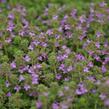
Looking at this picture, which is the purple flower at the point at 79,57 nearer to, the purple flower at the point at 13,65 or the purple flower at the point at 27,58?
the purple flower at the point at 27,58

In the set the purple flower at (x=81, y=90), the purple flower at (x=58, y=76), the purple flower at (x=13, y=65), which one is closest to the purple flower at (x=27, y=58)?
the purple flower at (x=13, y=65)

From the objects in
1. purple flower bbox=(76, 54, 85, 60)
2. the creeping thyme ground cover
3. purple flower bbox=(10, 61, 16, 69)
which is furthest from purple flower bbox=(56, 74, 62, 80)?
purple flower bbox=(10, 61, 16, 69)

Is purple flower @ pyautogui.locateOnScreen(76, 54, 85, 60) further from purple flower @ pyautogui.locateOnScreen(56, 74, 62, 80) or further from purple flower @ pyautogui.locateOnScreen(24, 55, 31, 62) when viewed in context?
purple flower @ pyautogui.locateOnScreen(24, 55, 31, 62)

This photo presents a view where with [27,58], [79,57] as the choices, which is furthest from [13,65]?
[79,57]

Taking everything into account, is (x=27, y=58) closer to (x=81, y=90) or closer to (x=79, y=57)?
(x=79, y=57)

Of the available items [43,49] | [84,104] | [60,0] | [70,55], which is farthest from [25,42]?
[60,0]

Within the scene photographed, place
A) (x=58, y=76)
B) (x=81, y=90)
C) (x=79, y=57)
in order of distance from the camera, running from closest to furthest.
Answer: (x=81, y=90), (x=58, y=76), (x=79, y=57)

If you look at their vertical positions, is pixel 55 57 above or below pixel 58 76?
above

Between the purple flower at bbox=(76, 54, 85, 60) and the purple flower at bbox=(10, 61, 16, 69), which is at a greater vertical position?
the purple flower at bbox=(76, 54, 85, 60)
